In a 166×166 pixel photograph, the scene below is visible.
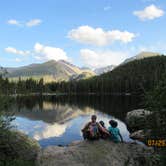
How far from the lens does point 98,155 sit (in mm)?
15336

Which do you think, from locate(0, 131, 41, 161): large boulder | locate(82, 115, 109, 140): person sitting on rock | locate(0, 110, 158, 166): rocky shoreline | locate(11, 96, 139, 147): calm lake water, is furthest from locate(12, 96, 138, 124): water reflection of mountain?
locate(0, 110, 158, 166): rocky shoreline

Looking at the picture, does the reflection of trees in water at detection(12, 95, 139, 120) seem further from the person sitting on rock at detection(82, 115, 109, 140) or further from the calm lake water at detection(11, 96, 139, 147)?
the person sitting on rock at detection(82, 115, 109, 140)

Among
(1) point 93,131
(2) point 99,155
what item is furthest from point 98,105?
(2) point 99,155

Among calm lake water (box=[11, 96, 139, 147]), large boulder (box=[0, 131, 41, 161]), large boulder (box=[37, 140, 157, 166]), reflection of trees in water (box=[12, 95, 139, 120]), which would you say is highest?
large boulder (box=[37, 140, 157, 166])

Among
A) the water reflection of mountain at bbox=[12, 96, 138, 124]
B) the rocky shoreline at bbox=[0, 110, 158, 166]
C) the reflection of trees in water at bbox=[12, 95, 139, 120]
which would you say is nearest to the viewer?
the rocky shoreline at bbox=[0, 110, 158, 166]

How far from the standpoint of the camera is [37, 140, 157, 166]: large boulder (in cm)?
1506

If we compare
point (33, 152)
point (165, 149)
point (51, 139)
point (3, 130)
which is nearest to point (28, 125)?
point (51, 139)

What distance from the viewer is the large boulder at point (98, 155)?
15062mm

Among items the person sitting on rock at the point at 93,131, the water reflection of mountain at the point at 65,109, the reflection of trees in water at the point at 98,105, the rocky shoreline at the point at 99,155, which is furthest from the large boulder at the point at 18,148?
the reflection of trees in water at the point at 98,105

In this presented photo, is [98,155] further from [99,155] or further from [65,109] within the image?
[65,109]

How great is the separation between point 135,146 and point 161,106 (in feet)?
15.6

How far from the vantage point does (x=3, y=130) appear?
1642 cm

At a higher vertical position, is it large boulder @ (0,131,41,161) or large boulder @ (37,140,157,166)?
large boulder @ (37,140,157,166)

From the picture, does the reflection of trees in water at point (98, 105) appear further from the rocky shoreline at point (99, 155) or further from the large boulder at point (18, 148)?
the rocky shoreline at point (99, 155)
